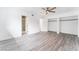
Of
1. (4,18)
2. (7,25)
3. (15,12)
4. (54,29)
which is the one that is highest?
(15,12)

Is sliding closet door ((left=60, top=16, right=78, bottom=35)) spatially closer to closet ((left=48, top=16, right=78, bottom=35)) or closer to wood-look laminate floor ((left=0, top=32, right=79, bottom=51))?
closet ((left=48, top=16, right=78, bottom=35))

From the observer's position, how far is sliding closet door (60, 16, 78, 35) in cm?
815

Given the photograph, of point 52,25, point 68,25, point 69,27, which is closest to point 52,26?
point 52,25

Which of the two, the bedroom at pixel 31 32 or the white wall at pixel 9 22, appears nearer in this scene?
the bedroom at pixel 31 32

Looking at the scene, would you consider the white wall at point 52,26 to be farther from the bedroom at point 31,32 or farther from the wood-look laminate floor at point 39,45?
the wood-look laminate floor at point 39,45

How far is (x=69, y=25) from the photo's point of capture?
8.96 m

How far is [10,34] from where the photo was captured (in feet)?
19.0

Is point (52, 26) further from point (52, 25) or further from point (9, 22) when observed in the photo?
point (9, 22)

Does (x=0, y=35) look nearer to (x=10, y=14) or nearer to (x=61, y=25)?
(x=10, y=14)

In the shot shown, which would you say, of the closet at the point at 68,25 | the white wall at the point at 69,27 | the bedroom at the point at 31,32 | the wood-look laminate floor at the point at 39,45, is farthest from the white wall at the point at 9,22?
the white wall at the point at 69,27

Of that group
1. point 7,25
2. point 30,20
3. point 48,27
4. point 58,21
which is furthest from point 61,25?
point 7,25

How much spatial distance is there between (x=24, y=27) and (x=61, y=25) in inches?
179

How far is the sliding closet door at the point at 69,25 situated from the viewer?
26.7ft

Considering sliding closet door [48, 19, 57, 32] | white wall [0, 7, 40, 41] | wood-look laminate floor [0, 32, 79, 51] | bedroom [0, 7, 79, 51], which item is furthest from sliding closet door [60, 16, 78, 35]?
white wall [0, 7, 40, 41]
